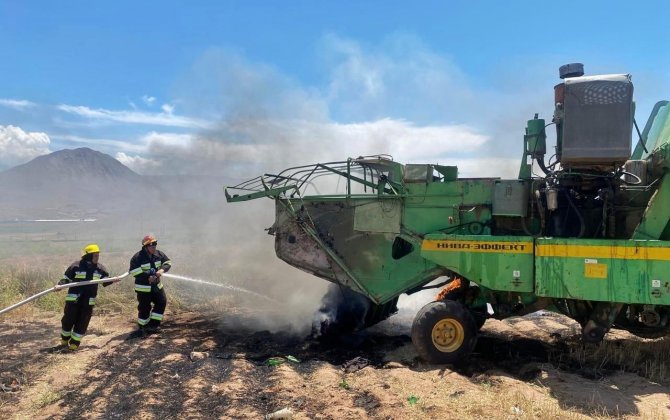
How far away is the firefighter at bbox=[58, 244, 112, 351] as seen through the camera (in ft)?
22.9

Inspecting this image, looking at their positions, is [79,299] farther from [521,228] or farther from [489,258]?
[521,228]

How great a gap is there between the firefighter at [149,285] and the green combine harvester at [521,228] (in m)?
1.76

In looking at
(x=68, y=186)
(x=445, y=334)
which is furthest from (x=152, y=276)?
(x=68, y=186)

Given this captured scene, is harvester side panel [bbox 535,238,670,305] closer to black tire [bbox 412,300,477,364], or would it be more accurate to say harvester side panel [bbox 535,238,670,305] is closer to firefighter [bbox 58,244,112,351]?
black tire [bbox 412,300,477,364]

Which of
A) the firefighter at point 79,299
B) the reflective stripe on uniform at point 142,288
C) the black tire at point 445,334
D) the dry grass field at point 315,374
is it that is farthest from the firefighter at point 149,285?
the black tire at point 445,334

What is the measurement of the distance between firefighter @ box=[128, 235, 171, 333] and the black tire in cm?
412

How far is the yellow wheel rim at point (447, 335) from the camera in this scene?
6.00 metres

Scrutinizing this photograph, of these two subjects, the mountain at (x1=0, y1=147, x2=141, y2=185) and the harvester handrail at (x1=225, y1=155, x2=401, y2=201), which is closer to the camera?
the harvester handrail at (x1=225, y1=155, x2=401, y2=201)

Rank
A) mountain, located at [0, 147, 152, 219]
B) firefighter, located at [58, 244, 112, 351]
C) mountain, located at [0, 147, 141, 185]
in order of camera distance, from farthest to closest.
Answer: mountain, located at [0, 147, 141, 185] → mountain, located at [0, 147, 152, 219] → firefighter, located at [58, 244, 112, 351]

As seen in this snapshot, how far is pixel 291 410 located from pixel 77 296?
13.3 feet

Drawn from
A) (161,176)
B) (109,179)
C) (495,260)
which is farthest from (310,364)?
(109,179)

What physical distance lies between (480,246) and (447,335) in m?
1.12

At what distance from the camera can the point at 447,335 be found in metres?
6.05

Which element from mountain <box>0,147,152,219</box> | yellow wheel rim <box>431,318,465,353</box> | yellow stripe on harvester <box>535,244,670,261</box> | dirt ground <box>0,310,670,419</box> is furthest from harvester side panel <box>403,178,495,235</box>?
mountain <box>0,147,152,219</box>
